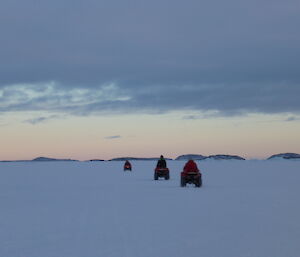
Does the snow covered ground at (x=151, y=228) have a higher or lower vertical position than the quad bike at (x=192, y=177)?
lower

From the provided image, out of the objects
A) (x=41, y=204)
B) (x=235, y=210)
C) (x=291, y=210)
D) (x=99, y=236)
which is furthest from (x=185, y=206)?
(x=99, y=236)

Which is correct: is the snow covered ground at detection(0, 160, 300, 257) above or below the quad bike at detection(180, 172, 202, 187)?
below

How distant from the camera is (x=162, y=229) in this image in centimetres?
1021

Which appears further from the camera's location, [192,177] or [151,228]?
[192,177]

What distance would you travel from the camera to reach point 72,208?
1427 cm

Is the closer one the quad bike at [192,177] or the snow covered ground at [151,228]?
the snow covered ground at [151,228]

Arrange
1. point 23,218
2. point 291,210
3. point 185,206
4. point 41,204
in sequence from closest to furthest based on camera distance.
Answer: point 23,218, point 291,210, point 185,206, point 41,204

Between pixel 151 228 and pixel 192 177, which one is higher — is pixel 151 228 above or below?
below

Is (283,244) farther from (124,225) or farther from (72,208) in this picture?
(72,208)

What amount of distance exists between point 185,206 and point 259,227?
4.38 m

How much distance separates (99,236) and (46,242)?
2.83 ft

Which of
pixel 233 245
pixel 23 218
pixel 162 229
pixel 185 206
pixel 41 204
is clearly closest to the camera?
pixel 233 245

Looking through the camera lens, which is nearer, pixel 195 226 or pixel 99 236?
pixel 99 236

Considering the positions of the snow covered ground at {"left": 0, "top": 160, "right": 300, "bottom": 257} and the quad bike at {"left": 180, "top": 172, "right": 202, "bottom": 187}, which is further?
the quad bike at {"left": 180, "top": 172, "right": 202, "bottom": 187}
